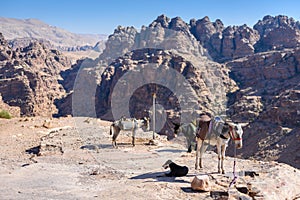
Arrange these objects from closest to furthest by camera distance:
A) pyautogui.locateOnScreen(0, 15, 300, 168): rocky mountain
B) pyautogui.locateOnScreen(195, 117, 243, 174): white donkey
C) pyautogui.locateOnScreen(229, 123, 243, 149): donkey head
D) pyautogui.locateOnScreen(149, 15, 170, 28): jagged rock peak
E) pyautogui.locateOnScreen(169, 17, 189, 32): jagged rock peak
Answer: pyautogui.locateOnScreen(229, 123, 243, 149): donkey head, pyautogui.locateOnScreen(195, 117, 243, 174): white donkey, pyautogui.locateOnScreen(0, 15, 300, 168): rocky mountain, pyautogui.locateOnScreen(169, 17, 189, 32): jagged rock peak, pyautogui.locateOnScreen(149, 15, 170, 28): jagged rock peak

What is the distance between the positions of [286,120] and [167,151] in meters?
37.1

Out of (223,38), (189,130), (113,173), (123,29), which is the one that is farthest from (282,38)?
(113,173)

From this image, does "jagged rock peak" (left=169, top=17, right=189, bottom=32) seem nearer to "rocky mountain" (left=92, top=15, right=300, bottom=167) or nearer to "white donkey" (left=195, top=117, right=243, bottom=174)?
"rocky mountain" (left=92, top=15, right=300, bottom=167)

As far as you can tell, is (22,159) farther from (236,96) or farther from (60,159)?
(236,96)

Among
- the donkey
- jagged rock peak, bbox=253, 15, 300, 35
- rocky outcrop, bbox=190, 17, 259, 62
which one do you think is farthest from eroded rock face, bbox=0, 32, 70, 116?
jagged rock peak, bbox=253, 15, 300, 35

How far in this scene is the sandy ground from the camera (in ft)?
32.2

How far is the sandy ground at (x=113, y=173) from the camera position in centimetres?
980

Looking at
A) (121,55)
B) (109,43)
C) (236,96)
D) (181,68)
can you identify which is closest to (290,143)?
(236,96)

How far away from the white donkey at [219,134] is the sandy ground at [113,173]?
2.80ft

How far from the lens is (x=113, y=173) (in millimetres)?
12211

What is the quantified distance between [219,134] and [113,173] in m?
3.84

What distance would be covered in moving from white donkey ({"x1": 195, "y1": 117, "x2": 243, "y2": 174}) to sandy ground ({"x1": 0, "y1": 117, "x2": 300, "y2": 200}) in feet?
2.80

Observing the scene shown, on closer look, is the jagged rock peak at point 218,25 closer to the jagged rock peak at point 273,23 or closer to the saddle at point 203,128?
the jagged rock peak at point 273,23

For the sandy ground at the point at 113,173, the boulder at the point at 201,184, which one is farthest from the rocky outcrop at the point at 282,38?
the boulder at the point at 201,184
